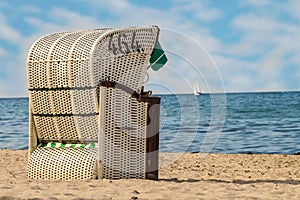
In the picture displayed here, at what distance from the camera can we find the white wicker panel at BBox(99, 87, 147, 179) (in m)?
7.34

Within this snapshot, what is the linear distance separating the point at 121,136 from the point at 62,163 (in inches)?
34.2

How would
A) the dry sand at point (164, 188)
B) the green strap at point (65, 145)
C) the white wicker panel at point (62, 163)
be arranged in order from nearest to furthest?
the dry sand at point (164, 188), the white wicker panel at point (62, 163), the green strap at point (65, 145)

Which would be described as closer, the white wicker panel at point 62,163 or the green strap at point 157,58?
the white wicker panel at point 62,163

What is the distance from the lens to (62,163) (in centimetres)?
755

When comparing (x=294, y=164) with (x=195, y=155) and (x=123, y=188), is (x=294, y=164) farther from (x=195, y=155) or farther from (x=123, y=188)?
(x=123, y=188)

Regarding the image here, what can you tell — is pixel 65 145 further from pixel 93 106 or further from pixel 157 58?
pixel 157 58

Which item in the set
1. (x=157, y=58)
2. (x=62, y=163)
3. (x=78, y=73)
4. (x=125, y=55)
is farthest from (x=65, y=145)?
(x=157, y=58)

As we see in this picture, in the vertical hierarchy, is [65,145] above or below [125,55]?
below

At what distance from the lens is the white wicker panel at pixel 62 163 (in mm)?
7395

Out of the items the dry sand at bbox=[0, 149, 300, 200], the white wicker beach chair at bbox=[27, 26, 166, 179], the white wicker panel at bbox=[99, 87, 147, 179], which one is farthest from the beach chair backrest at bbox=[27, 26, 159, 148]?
the dry sand at bbox=[0, 149, 300, 200]

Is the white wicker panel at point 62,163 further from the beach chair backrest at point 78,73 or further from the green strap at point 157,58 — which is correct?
the green strap at point 157,58

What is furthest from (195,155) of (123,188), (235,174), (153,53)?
(123,188)

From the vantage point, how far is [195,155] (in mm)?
14219

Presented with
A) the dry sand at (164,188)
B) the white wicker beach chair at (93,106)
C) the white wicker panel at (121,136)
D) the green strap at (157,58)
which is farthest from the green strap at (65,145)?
the green strap at (157,58)
